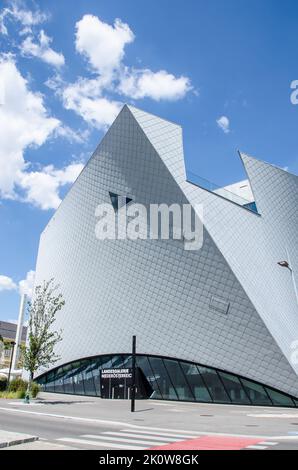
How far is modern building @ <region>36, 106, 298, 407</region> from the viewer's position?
29875 millimetres

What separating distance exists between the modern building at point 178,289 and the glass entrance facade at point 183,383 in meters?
0.09

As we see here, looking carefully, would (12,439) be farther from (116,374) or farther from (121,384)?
(121,384)

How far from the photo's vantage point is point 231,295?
3052 centimetres

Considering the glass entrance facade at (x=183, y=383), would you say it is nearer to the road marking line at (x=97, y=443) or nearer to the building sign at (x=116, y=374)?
the building sign at (x=116, y=374)

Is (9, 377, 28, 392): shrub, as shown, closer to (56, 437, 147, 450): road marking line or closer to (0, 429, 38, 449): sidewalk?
(0, 429, 38, 449): sidewalk

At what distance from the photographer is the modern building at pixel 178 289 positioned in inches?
1176

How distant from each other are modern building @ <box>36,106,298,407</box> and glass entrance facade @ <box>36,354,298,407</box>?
9cm

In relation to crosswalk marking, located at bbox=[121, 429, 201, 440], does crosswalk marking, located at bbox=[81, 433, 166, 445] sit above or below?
above

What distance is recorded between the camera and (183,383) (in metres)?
32.5

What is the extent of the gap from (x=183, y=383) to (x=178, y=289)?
790cm

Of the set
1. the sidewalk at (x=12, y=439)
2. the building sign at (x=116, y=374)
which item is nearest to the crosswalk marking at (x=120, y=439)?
the sidewalk at (x=12, y=439)

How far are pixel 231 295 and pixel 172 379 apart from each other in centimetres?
935

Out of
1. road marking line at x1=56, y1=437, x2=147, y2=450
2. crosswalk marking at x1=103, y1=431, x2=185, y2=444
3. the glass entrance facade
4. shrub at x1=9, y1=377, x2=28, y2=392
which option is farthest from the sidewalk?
shrub at x1=9, y1=377, x2=28, y2=392

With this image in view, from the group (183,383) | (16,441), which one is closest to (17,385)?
(183,383)
